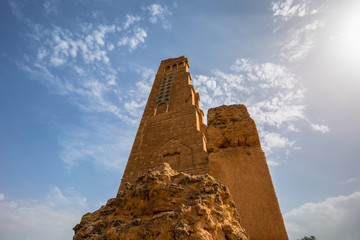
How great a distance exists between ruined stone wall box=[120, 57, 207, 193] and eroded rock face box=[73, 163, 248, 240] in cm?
488

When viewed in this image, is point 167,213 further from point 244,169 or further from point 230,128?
point 230,128

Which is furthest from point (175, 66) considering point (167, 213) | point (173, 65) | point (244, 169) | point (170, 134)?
point (167, 213)

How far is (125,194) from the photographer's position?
1.79 metres

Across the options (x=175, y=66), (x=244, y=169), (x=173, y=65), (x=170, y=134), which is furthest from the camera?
(x=173, y=65)

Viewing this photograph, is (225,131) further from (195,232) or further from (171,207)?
(195,232)

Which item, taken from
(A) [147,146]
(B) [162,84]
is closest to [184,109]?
(A) [147,146]

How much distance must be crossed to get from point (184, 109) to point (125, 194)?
8006mm

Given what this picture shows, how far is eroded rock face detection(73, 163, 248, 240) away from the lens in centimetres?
126

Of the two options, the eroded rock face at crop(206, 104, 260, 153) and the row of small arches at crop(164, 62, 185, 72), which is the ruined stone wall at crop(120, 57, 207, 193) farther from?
the eroded rock face at crop(206, 104, 260, 153)

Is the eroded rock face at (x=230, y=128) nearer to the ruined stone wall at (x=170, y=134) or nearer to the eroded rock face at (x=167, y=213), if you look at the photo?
the eroded rock face at (x=167, y=213)

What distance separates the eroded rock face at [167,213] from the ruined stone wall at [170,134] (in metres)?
4.88

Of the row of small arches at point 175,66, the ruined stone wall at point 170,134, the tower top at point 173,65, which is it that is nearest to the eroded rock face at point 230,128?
the ruined stone wall at point 170,134

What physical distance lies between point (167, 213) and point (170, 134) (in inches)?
293

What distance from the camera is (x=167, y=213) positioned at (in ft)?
4.36
